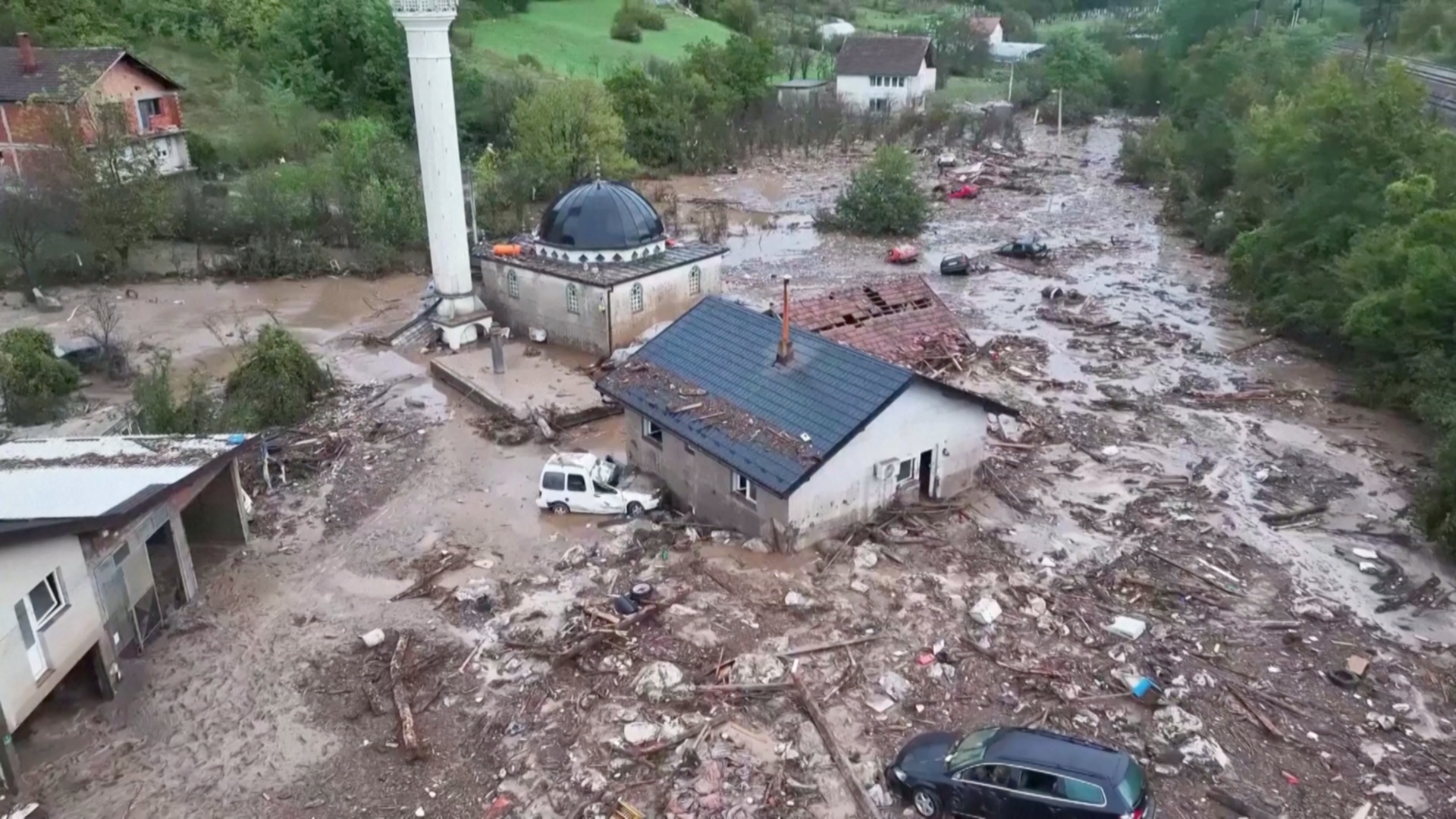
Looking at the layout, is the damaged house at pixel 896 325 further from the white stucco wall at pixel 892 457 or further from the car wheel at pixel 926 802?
the car wheel at pixel 926 802

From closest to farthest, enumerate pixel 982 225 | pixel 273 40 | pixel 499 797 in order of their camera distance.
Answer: pixel 499 797 < pixel 982 225 < pixel 273 40

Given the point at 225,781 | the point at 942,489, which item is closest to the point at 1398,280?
the point at 942,489

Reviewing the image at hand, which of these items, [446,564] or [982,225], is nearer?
[446,564]

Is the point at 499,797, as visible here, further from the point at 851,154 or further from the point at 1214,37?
the point at 1214,37

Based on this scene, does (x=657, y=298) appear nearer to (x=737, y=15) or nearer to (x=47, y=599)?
(x=47, y=599)

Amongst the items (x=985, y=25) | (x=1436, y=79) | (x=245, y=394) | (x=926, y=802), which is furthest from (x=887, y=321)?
(x=985, y=25)

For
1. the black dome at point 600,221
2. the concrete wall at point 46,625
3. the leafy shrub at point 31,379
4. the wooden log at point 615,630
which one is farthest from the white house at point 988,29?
the concrete wall at point 46,625
